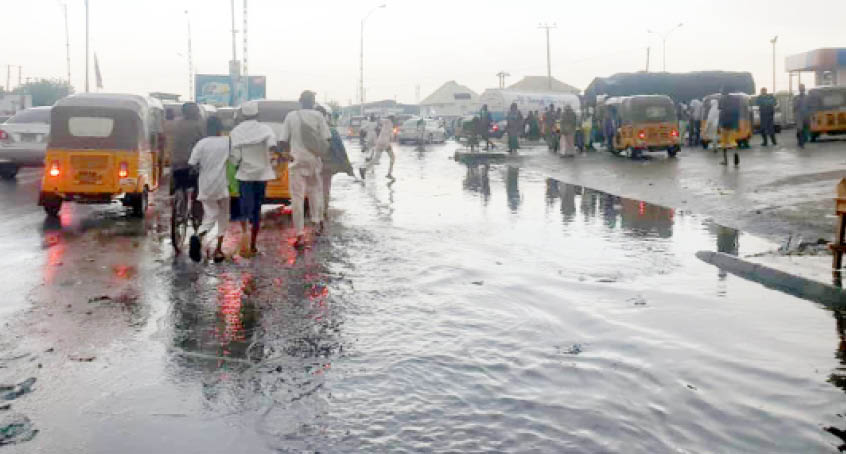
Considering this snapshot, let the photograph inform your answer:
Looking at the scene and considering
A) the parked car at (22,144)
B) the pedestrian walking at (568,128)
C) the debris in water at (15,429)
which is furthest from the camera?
the pedestrian walking at (568,128)

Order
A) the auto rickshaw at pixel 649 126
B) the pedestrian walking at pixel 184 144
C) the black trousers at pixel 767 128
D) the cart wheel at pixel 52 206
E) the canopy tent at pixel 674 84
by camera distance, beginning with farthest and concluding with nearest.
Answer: the canopy tent at pixel 674 84 → the black trousers at pixel 767 128 → the auto rickshaw at pixel 649 126 → the cart wheel at pixel 52 206 → the pedestrian walking at pixel 184 144

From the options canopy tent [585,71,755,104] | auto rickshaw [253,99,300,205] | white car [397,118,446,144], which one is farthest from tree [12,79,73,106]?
auto rickshaw [253,99,300,205]

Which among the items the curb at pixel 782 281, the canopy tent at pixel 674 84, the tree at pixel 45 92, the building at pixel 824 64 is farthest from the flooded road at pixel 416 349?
the tree at pixel 45 92

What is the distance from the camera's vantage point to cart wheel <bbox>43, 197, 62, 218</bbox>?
584 inches

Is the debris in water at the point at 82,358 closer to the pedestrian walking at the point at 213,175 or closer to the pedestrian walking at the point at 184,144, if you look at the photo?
the pedestrian walking at the point at 213,175

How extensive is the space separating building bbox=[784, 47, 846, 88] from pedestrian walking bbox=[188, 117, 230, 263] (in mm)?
64064

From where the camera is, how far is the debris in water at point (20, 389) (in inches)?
209

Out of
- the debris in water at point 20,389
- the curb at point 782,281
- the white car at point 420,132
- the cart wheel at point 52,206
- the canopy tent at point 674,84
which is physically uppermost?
the canopy tent at point 674,84

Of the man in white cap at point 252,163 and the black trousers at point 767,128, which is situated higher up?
the black trousers at point 767,128

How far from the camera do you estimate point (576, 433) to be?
470 centimetres

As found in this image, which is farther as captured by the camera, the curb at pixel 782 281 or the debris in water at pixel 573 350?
the curb at pixel 782 281

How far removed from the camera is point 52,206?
590 inches

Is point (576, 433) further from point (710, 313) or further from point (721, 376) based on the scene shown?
point (710, 313)

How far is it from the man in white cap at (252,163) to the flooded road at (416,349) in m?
0.68
